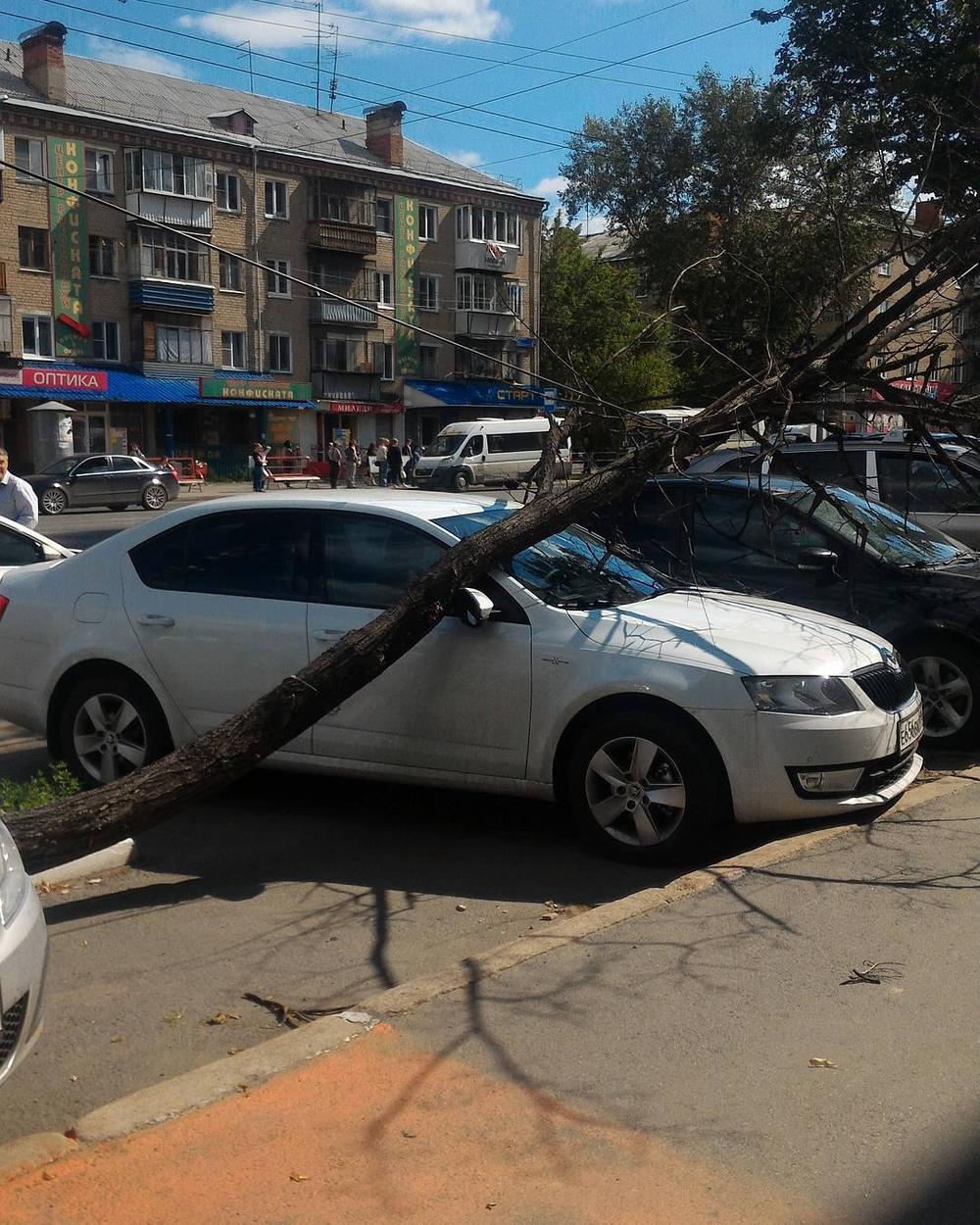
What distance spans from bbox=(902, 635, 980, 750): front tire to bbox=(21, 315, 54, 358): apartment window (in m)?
43.4

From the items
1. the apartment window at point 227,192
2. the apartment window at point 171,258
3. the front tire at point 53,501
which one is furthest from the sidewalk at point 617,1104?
the apartment window at point 227,192

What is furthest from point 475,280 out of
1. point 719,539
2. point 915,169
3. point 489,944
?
point 489,944

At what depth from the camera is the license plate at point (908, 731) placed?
6.06 meters

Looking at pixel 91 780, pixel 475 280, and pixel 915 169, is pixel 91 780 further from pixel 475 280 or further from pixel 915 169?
→ pixel 475 280

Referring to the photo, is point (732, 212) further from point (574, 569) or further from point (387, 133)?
point (387, 133)

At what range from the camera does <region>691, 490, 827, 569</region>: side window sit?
324 inches

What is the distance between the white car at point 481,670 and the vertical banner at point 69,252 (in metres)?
43.1

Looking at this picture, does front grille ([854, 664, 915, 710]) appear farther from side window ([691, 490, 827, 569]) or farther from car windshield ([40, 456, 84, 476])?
car windshield ([40, 456, 84, 476])

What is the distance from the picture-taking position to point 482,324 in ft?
199

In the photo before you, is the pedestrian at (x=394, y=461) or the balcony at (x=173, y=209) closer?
the pedestrian at (x=394, y=461)

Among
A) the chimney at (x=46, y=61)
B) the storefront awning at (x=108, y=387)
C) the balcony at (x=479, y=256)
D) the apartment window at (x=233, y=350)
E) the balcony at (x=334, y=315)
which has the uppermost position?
the chimney at (x=46, y=61)

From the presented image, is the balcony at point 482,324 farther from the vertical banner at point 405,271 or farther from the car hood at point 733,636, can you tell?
the car hood at point 733,636

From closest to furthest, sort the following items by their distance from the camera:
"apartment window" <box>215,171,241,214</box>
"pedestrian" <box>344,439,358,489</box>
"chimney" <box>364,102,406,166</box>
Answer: "pedestrian" <box>344,439,358,489</box>
"apartment window" <box>215,171,241,214</box>
"chimney" <box>364,102,406,166</box>

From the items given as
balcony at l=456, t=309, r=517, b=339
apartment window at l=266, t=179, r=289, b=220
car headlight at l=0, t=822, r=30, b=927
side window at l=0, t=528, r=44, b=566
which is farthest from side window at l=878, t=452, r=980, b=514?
balcony at l=456, t=309, r=517, b=339
